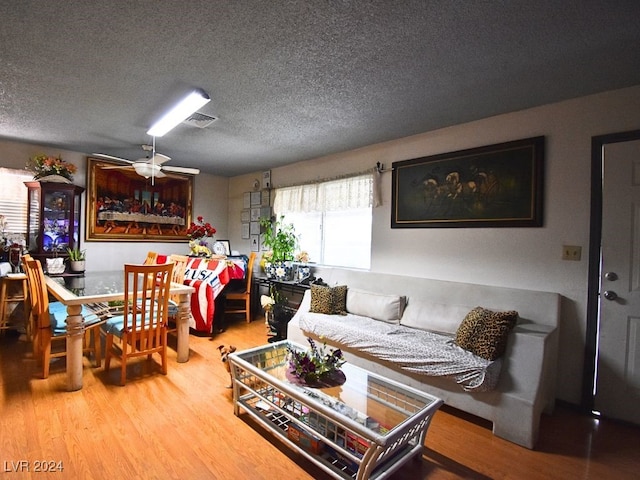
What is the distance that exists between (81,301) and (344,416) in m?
2.12

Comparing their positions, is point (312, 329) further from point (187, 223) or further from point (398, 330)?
point (187, 223)

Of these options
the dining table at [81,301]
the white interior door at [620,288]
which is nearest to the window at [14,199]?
the dining table at [81,301]

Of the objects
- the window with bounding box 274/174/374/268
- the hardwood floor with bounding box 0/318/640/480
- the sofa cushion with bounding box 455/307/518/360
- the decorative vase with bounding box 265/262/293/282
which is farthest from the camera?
the decorative vase with bounding box 265/262/293/282

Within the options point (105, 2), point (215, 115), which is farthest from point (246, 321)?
point (105, 2)

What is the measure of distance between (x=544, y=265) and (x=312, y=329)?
203 centimetres

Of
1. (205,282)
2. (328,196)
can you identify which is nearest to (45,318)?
(205,282)

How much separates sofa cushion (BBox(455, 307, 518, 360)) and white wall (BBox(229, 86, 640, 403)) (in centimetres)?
60

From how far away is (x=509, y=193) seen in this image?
267 cm

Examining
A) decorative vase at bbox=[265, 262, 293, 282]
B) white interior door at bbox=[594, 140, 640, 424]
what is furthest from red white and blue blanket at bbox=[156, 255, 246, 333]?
white interior door at bbox=[594, 140, 640, 424]

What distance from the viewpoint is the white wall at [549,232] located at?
2338 mm

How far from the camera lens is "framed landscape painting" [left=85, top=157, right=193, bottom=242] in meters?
4.32

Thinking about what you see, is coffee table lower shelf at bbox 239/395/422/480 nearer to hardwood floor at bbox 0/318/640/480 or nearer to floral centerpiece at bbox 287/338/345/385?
hardwood floor at bbox 0/318/640/480

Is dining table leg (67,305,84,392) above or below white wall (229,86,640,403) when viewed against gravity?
below

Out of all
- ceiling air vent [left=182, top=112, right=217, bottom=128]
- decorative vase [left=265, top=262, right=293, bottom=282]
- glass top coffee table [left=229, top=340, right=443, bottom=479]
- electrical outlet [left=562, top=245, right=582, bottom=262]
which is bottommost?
glass top coffee table [left=229, top=340, right=443, bottom=479]
